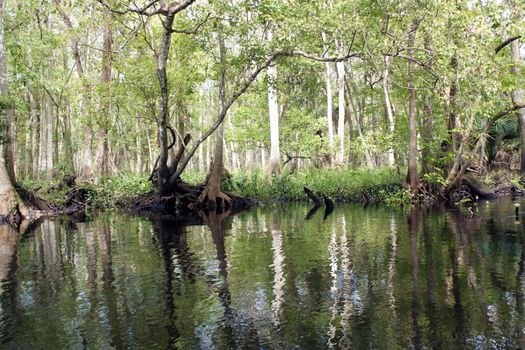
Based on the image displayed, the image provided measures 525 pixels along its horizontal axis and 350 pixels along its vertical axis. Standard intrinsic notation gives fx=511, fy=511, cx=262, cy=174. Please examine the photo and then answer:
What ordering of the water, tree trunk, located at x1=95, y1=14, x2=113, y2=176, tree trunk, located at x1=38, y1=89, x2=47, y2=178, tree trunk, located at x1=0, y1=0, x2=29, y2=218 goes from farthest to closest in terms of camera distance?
tree trunk, located at x1=38, y1=89, x2=47, y2=178
tree trunk, located at x1=95, y1=14, x2=113, y2=176
tree trunk, located at x1=0, y1=0, x2=29, y2=218
the water

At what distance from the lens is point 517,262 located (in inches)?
363

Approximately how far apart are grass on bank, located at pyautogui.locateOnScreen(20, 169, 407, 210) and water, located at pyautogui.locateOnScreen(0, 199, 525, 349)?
1122 cm

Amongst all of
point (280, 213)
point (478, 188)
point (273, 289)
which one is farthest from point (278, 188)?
point (273, 289)

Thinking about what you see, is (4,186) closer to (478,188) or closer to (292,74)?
(478,188)

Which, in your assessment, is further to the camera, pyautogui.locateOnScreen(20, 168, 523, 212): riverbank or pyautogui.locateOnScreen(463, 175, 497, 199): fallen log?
pyautogui.locateOnScreen(20, 168, 523, 212): riverbank

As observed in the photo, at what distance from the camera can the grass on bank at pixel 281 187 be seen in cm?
2602

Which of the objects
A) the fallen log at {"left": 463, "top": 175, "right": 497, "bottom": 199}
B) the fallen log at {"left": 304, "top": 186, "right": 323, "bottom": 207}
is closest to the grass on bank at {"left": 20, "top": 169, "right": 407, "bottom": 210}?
the fallen log at {"left": 304, "top": 186, "right": 323, "bottom": 207}

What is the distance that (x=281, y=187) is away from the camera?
2830cm

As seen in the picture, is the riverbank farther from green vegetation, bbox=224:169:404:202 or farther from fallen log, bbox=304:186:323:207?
fallen log, bbox=304:186:323:207

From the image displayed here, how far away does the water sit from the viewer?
5875 millimetres

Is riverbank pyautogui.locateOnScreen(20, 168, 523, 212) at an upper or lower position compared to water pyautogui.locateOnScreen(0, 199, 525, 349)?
upper

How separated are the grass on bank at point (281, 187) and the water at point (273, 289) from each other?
11224mm

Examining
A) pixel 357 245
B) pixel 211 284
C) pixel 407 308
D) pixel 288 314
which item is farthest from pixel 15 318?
pixel 357 245

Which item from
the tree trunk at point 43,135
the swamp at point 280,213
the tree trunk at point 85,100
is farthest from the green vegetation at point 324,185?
the tree trunk at point 43,135
